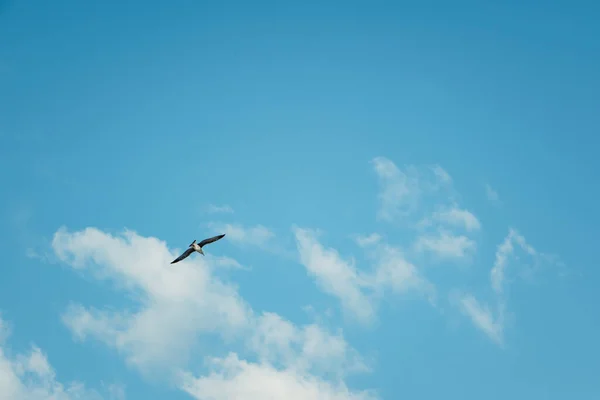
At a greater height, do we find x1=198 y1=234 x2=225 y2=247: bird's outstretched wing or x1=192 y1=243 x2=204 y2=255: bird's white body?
x1=198 y1=234 x2=225 y2=247: bird's outstretched wing

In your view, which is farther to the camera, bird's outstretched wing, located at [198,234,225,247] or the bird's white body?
the bird's white body

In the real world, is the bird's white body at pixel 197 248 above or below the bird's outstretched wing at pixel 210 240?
below

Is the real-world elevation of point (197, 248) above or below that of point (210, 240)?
below

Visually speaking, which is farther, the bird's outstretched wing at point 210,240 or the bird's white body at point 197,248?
the bird's white body at point 197,248

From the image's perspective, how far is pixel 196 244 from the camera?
149m

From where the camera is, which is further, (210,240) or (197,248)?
(197,248)
